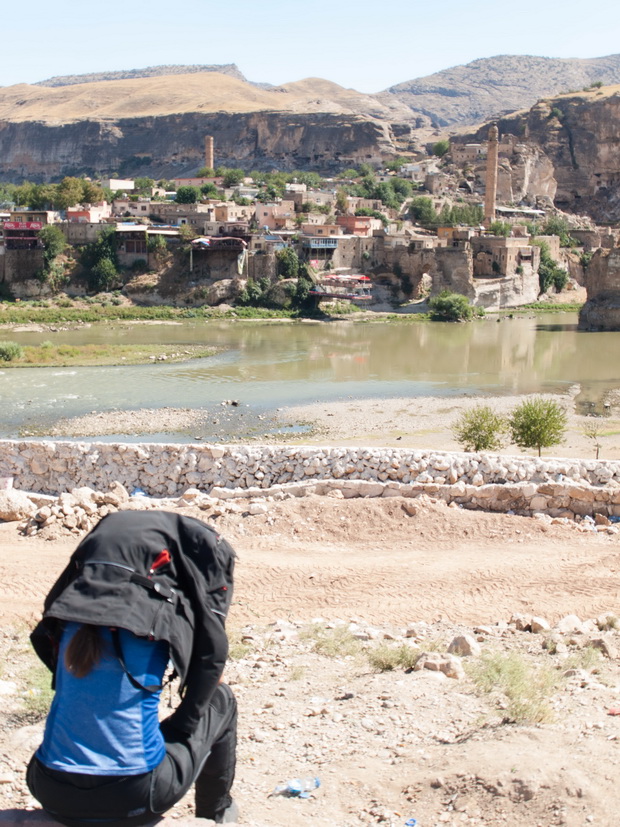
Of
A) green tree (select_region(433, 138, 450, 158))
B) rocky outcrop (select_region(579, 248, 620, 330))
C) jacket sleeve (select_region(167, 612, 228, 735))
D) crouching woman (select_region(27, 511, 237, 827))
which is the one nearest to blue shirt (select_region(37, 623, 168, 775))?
crouching woman (select_region(27, 511, 237, 827))

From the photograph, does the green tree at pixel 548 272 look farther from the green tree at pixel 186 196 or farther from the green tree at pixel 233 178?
the green tree at pixel 233 178

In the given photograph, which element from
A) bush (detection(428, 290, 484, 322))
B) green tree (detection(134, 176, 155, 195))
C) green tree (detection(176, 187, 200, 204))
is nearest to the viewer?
bush (detection(428, 290, 484, 322))

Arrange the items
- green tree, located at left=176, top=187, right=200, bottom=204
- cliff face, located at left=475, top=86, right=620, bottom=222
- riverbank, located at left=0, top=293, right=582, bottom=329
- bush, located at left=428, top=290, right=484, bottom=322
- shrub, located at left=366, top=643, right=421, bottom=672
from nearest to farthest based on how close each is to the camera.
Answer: shrub, located at left=366, top=643, right=421, bottom=672 < riverbank, located at left=0, top=293, right=582, bottom=329 < bush, located at left=428, top=290, right=484, bottom=322 < green tree, located at left=176, top=187, right=200, bottom=204 < cliff face, located at left=475, top=86, right=620, bottom=222

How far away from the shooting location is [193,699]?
108 inches

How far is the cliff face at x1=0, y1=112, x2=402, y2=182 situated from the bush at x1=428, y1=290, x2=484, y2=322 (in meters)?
54.7

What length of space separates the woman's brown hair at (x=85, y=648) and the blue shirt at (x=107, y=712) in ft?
0.05

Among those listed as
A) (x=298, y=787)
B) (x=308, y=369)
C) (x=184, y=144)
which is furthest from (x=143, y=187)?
(x=298, y=787)

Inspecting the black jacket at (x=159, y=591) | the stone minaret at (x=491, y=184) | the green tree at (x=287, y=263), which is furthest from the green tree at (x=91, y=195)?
the black jacket at (x=159, y=591)

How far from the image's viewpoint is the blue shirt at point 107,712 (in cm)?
257

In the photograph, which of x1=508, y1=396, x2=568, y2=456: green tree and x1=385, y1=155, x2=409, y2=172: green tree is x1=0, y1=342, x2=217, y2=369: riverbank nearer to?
x1=508, y1=396, x2=568, y2=456: green tree

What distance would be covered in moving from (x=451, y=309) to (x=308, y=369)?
18.1 metres

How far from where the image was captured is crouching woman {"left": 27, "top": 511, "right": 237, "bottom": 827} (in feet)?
8.33

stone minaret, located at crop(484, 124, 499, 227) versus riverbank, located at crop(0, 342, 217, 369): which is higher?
stone minaret, located at crop(484, 124, 499, 227)

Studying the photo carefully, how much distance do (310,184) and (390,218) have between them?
1479 cm
